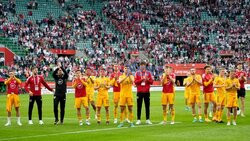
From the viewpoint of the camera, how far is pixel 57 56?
59812 millimetres

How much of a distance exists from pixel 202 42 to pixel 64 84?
48.9 m

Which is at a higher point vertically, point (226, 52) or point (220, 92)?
point (226, 52)

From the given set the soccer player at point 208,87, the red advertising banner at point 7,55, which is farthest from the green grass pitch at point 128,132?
the red advertising banner at point 7,55

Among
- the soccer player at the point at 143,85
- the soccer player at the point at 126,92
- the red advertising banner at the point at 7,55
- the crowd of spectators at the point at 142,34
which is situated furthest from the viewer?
the crowd of spectators at the point at 142,34

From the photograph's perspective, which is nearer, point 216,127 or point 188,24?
point 216,127

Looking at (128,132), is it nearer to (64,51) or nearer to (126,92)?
(126,92)

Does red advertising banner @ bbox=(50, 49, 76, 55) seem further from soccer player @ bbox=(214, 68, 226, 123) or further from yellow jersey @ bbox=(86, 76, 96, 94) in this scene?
soccer player @ bbox=(214, 68, 226, 123)

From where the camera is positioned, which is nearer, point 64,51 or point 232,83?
point 232,83

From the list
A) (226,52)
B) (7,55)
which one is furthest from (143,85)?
(226,52)

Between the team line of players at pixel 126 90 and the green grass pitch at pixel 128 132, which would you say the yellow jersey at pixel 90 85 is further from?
the green grass pitch at pixel 128 132

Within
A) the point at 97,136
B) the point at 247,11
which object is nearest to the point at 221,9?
the point at 247,11

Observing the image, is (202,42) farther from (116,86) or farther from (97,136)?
(97,136)

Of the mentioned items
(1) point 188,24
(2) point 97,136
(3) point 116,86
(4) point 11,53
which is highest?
(1) point 188,24

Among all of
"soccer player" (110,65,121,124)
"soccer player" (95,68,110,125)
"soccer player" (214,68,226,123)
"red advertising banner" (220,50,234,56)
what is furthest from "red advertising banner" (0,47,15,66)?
"soccer player" (214,68,226,123)
